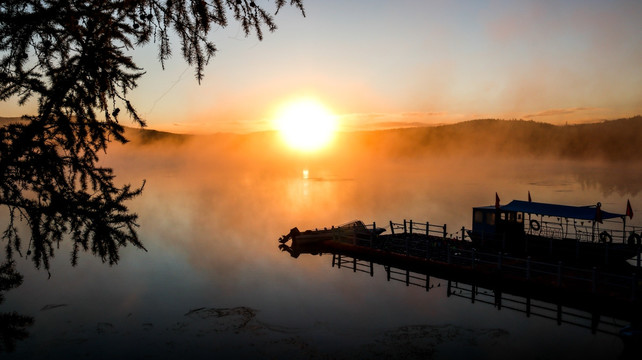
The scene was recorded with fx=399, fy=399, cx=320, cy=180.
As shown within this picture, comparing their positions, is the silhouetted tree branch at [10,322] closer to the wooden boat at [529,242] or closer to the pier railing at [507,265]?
the pier railing at [507,265]

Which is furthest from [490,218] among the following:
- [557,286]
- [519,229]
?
[557,286]

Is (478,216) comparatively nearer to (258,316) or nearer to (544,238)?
(544,238)

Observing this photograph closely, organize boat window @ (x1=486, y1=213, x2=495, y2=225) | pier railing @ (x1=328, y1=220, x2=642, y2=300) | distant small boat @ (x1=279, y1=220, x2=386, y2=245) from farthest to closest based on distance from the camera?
distant small boat @ (x1=279, y1=220, x2=386, y2=245), boat window @ (x1=486, y1=213, x2=495, y2=225), pier railing @ (x1=328, y1=220, x2=642, y2=300)

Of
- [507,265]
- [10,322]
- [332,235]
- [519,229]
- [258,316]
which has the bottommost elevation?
[258,316]

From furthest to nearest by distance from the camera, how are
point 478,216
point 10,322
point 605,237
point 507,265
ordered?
point 478,216
point 605,237
point 507,265
point 10,322

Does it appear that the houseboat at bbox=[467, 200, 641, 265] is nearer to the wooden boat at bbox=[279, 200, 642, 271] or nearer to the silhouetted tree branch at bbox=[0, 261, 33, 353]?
the wooden boat at bbox=[279, 200, 642, 271]

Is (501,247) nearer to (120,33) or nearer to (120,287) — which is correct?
(120,33)

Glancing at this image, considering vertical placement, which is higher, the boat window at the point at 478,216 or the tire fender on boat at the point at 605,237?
the boat window at the point at 478,216

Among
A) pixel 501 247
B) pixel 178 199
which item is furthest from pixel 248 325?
pixel 178 199

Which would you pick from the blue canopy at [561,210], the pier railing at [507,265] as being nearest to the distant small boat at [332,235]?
the pier railing at [507,265]

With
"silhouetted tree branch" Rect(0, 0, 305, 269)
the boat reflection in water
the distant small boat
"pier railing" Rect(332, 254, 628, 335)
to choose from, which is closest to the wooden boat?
the boat reflection in water

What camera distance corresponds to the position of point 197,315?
33719 mm

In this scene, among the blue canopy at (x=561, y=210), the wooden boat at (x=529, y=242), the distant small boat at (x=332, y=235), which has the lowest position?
the distant small boat at (x=332, y=235)

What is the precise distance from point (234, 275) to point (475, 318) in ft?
98.1
